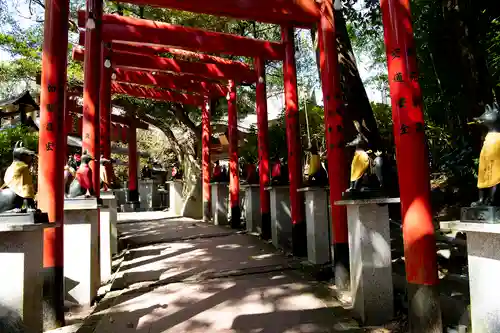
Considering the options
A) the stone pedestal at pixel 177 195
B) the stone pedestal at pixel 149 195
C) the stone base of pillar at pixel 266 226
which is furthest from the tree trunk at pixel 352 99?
the stone pedestal at pixel 149 195

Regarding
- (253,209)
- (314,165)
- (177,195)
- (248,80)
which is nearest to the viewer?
(314,165)

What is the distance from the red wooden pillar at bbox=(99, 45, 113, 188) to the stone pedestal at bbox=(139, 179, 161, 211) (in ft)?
36.3

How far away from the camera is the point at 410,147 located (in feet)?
12.1

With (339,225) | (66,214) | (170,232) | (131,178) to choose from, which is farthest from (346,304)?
(131,178)

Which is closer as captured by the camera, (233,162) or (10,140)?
A: (10,140)

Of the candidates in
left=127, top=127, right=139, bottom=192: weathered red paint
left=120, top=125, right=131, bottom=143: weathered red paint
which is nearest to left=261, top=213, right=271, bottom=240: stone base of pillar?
left=127, top=127, right=139, bottom=192: weathered red paint

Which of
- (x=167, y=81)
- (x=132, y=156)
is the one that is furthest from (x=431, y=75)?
(x=132, y=156)

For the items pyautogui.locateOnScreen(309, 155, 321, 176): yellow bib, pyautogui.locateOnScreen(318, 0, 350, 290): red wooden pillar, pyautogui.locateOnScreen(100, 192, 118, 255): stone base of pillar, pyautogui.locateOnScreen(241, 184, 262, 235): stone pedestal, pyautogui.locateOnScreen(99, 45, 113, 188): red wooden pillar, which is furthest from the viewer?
pyautogui.locateOnScreen(241, 184, 262, 235): stone pedestal

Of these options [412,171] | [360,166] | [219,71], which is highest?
[219,71]

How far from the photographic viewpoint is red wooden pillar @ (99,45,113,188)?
9367 millimetres

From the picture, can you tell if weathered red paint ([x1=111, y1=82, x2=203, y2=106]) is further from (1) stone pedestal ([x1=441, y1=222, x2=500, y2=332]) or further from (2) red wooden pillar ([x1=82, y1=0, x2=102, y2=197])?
(1) stone pedestal ([x1=441, y1=222, x2=500, y2=332])

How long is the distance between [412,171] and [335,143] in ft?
7.18

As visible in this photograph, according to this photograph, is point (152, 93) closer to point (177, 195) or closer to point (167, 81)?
point (167, 81)

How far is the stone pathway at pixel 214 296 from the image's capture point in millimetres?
4266
